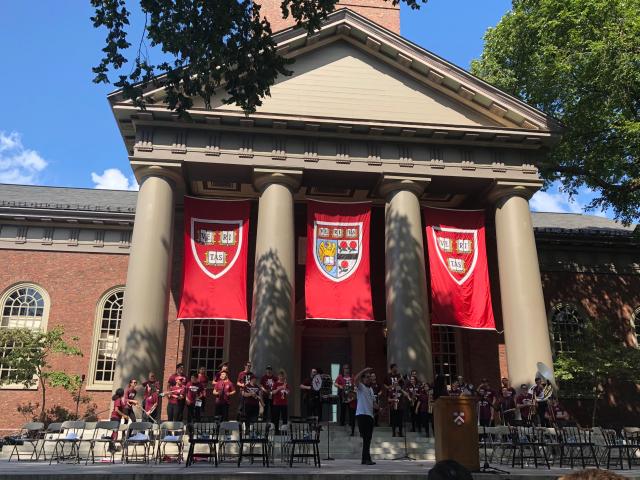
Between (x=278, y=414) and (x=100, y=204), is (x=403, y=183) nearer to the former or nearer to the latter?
(x=278, y=414)

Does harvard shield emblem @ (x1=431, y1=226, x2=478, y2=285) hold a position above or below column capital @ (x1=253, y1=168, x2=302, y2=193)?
below

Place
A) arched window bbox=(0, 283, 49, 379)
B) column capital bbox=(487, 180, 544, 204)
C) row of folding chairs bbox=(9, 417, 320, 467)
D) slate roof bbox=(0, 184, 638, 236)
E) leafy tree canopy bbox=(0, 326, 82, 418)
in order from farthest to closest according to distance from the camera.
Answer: slate roof bbox=(0, 184, 638, 236) < arched window bbox=(0, 283, 49, 379) < column capital bbox=(487, 180, 544, 204) < leafy tree canopy bbox=(0, 326, 82, 418) < row of folding chairs bbox=(9, 417, 320, 467)

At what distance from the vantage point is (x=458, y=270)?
65.3 ft

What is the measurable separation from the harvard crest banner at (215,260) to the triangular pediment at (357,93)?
420 cm

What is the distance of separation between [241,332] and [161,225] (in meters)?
6.16

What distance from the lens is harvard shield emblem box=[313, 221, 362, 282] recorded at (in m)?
19.2

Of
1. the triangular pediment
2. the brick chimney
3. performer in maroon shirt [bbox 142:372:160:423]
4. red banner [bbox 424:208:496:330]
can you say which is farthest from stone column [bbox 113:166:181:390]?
the brick chimney

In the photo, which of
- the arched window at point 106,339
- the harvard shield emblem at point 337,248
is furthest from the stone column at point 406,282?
the arched window at point 106,339

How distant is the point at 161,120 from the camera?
1972 centimetres

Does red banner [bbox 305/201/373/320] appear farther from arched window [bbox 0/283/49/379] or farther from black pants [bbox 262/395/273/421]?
arched window [bbox 0/283/49/379]

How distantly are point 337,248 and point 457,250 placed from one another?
4290 millimetres

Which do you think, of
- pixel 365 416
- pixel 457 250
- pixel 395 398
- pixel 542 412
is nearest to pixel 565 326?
pixel 457 250

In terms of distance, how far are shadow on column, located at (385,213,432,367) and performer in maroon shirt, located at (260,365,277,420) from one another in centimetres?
447

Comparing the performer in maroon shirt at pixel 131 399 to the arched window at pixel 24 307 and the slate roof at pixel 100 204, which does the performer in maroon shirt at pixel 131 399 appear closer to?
the arched window at pixel 24 307
